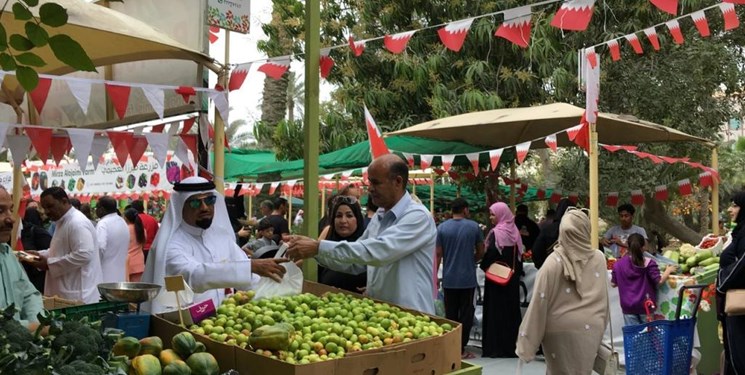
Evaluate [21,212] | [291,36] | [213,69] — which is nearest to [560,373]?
[213,69]

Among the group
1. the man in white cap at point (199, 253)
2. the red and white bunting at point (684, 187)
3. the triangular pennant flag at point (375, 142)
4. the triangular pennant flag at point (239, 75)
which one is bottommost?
the man in white cap at point (199, 253)

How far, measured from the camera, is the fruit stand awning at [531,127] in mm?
10719

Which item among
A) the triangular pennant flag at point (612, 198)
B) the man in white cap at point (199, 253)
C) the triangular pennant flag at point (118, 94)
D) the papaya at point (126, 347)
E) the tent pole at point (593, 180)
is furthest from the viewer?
the triangular pennant flag at point (612, 198)

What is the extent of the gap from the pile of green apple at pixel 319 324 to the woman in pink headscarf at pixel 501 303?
19.0 feet

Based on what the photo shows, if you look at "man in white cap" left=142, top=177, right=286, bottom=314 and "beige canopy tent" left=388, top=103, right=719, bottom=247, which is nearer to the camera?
"man in white cap" left=142, top=177, right=286, bottom=314

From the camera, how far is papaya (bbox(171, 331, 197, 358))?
3.47 meters

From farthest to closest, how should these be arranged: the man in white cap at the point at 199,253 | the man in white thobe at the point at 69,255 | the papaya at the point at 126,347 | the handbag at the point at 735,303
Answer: the man in white thobe at the point at 69,255 < the handbag at the point at 735,303 < the man in white cap at the point at 199,253 < the papaya at the point at 126,347

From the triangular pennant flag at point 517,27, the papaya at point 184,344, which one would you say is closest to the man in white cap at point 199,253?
the papaya at point 184,344

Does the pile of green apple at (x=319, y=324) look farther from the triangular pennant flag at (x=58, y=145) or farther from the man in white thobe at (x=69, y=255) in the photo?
the triangular pennant flag at (x=58, y=145)

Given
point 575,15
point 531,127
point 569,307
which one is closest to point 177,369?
point 569,307

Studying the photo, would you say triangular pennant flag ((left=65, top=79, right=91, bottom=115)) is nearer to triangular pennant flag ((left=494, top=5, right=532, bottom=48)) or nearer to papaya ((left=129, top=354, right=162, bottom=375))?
triangular pennant flag ((left=494, top=5, right=532, bottom=48))

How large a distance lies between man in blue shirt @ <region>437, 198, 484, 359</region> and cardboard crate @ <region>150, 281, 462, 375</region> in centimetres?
577

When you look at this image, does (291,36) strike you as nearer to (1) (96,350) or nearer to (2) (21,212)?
(2) (21,212)

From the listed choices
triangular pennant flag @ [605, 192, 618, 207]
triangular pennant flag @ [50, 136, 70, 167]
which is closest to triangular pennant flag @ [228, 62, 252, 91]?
triangular pennant flag @ [50, 136, 70, 167]
